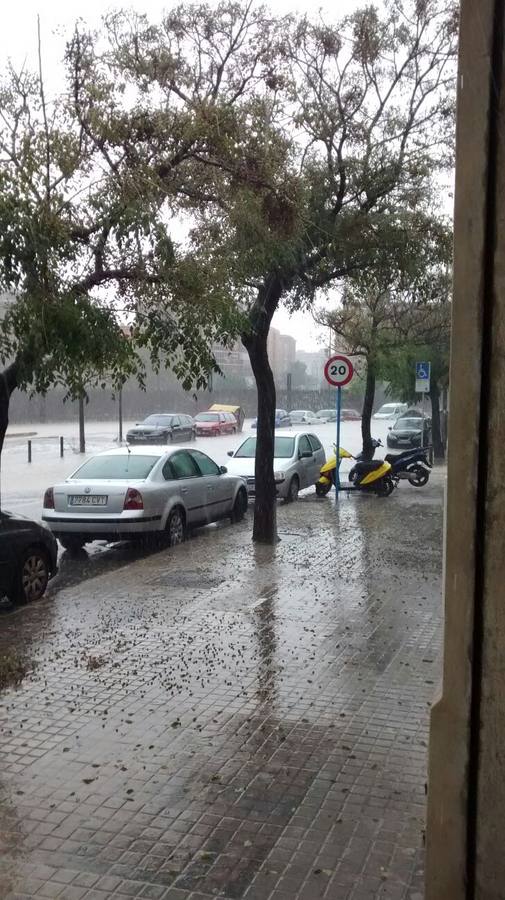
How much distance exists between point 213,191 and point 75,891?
6.25m

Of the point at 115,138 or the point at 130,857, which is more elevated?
the point at 115,138

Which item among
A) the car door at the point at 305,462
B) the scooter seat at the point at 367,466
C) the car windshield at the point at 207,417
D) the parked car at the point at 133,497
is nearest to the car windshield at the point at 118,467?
the parked car at the point at 133,497

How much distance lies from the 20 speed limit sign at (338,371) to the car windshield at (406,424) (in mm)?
22677

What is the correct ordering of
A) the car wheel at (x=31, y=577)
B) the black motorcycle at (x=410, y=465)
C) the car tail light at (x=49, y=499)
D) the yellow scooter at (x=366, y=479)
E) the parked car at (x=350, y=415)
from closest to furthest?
the car wheel at (x=31, y=577) < the car tail light at (x=49, y=499) < the yellow scooter at (x=366, y=479) < the black motorcycle at (x=410, y=465) < the parked car at (x=350, y=415)

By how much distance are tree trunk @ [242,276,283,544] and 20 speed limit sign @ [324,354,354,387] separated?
426 cm

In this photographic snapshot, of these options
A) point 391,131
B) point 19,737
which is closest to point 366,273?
point 391,131

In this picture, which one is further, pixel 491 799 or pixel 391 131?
pixel 391 131

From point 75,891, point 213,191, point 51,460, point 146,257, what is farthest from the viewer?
point 51,460

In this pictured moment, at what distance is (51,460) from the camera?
28.5m

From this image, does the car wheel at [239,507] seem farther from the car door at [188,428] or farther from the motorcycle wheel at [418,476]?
the car door at [188,428]

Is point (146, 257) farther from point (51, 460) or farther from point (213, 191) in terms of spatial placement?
point (51, 460)

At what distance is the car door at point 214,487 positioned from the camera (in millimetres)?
14320

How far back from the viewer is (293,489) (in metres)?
18.9

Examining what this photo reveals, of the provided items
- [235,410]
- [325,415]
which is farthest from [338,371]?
[325,415]
